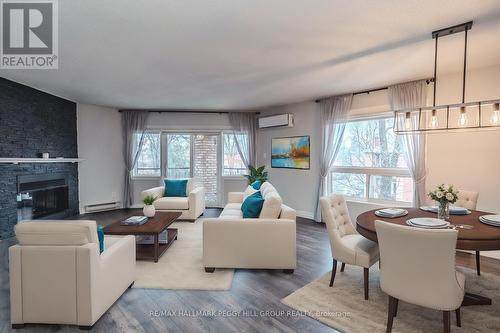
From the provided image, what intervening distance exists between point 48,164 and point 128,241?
372 centimetres

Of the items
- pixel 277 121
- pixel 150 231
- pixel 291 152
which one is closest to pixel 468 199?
pixel 291 152

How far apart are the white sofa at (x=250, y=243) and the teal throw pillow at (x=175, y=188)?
9.36 ft

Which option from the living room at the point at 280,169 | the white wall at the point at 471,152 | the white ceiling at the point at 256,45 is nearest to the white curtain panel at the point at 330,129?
the living room at the point at 280,169

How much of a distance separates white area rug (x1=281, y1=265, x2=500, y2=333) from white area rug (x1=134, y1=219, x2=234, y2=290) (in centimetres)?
79

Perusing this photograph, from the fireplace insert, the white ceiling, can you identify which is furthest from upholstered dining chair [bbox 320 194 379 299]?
the fireplace insert

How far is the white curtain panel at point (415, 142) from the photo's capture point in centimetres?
393

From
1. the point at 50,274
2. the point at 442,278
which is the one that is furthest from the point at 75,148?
the point at 442,278

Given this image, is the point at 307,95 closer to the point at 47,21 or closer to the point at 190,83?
the point at 190,83

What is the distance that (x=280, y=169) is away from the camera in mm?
6055

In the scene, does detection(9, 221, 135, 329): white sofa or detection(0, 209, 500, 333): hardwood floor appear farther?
detection(0, 209, 500, 333): hardwood floor

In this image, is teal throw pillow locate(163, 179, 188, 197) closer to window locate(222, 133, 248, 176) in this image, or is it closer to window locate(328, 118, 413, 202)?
window locate(222, 133, 248, 176)

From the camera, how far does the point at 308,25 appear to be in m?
2.32

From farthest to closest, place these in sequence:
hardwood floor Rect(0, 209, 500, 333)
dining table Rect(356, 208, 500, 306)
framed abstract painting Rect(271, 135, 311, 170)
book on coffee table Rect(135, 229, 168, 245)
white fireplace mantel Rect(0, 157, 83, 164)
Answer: framed abstract painting Rect(271, 135, 311, 170)
white fireplace mantel Rect(0, 157, 83, 164)
book on coffee table Rect(135, 229, 168, 245)
hardwood floor Rect(0, 209, 500, 333)
dining table Rect(356, 208, 500, 306)

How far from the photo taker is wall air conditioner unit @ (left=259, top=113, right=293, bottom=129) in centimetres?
566
